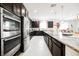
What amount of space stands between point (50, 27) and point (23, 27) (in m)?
9.76

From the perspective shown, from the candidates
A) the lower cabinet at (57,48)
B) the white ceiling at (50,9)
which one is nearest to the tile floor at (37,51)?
the lower cabinet at (57,48)

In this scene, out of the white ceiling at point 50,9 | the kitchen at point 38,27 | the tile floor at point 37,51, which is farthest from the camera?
the white ceiling at point 50,9

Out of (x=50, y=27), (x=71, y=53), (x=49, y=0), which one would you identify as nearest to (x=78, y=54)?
(x=71, y=53)

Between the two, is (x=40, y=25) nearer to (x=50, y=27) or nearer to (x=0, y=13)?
(x=50, y=27)

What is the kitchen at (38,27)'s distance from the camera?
1.92m

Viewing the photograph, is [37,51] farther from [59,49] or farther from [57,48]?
[59,49]

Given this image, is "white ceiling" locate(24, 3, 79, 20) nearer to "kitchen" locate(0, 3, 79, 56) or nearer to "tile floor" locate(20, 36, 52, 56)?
"kitchen" locate(0, 3, 79, 56)

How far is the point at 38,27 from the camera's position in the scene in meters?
13.4

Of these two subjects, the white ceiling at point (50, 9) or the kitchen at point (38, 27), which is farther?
the white ceiling at point (50, 9)

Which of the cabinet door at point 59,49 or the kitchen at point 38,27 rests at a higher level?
the kitchen at point 38,27

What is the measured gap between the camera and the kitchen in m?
1.92

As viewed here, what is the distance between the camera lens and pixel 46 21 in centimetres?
1341

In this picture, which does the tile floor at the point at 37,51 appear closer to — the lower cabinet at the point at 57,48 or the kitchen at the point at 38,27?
the kitchen at the point at 38,27

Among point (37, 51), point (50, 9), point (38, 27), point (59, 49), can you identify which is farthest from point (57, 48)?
point (38, 27)
